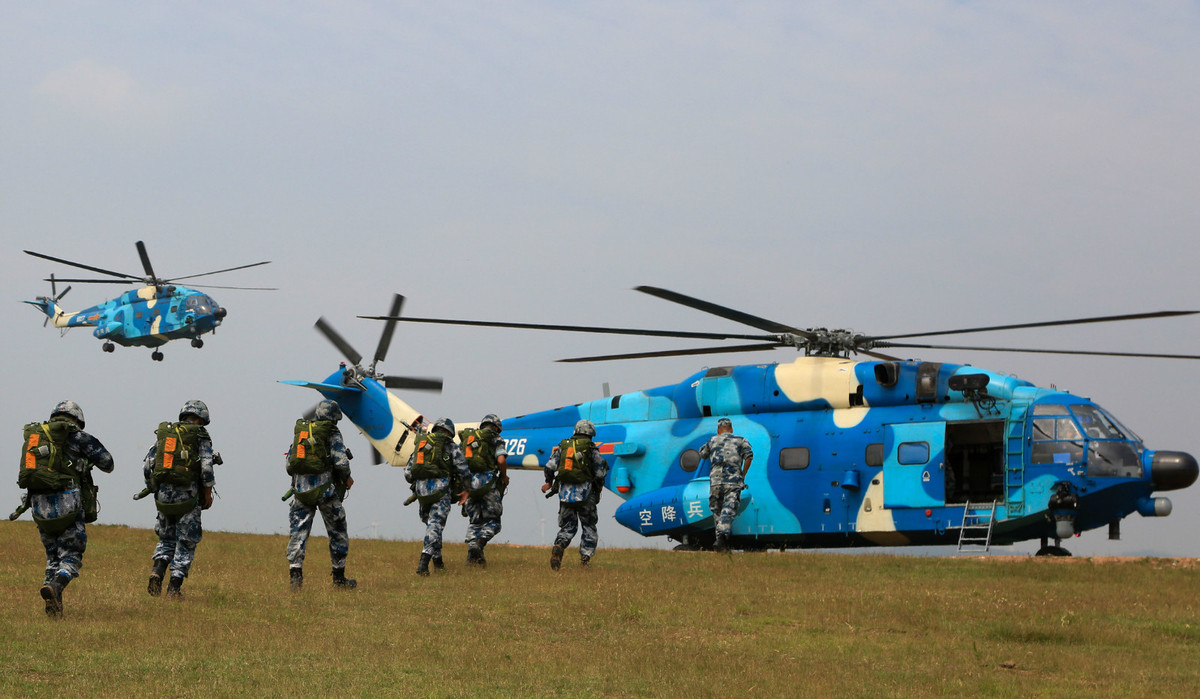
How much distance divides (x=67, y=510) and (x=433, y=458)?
622 centimetres

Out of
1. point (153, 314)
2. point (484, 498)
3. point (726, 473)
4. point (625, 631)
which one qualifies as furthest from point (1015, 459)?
point (153, 314)

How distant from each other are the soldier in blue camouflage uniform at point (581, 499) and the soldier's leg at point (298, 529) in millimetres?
4286

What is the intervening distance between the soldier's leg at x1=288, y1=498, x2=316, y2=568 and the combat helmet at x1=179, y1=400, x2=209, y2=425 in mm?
1744

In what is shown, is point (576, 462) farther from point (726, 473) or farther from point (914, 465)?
point (914, 465)

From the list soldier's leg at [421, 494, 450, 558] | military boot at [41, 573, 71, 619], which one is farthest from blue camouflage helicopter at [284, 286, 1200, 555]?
military boot at [41, 573, 71, 619]

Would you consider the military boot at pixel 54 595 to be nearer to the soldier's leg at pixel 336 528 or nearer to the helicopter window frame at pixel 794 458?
the soldier's leg at pixel 336 528

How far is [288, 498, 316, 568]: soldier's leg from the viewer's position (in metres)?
14.4

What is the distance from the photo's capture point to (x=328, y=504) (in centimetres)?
1444

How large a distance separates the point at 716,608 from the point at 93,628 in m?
6.34

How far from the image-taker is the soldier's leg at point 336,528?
47.3ft

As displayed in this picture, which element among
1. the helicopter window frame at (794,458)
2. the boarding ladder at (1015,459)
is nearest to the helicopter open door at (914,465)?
the boarding ladder at (1015,459)

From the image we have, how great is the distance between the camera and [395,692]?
8.38 meters

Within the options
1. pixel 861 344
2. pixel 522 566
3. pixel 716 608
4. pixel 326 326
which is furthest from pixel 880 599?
pixel 326 326

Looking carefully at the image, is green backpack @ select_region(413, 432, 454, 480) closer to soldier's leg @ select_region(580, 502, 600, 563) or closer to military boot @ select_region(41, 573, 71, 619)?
soldier's leg @ select_region(580, 502, 600, 563)
